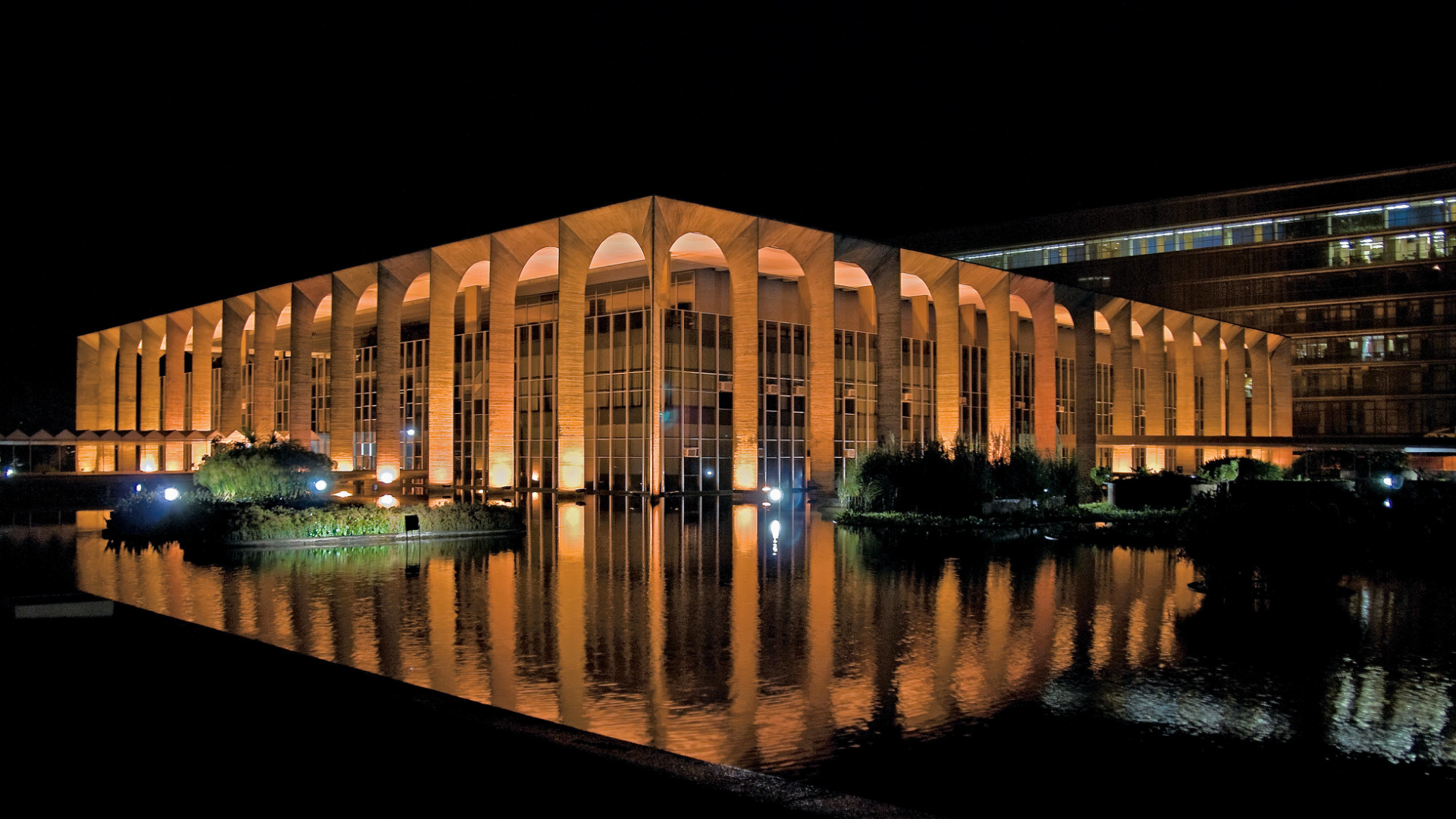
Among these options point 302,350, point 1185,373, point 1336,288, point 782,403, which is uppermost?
point 1336,288

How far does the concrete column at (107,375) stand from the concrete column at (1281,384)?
72234 mm

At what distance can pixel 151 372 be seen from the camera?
202 feet

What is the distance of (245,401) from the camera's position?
63156 millimetres

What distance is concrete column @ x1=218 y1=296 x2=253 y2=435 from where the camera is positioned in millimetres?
50531

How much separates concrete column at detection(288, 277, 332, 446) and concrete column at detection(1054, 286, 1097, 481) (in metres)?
32.4

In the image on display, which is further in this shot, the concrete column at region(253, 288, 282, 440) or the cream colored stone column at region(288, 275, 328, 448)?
the concrete column at region(253, 288, 282, 440)

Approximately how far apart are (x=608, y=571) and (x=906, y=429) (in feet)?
116

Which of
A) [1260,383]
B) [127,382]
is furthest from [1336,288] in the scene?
[127,382]

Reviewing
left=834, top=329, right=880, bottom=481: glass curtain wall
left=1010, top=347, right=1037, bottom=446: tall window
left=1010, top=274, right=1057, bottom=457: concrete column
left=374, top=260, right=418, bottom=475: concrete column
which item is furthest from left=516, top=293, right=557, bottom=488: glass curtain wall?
left=1010, top=347, right=1037, bottom=446: tall window

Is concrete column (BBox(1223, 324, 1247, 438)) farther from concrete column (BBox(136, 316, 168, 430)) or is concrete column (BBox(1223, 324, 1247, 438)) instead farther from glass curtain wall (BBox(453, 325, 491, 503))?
concrete column (BBox(136, 316, 168, 430))

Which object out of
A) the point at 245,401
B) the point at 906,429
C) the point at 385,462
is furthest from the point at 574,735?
the point at 245,401

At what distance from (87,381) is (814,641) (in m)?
66.4

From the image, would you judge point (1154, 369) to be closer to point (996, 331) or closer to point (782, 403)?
point (996, 331)

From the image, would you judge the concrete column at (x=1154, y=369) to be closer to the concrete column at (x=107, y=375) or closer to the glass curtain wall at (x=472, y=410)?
the glass curtain wall at (x=472, y=410)
